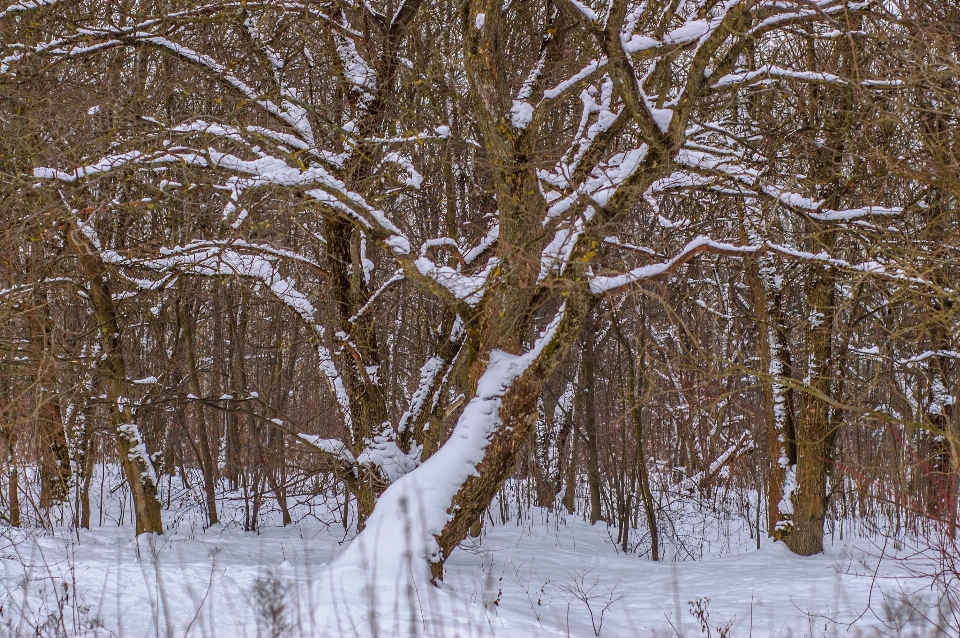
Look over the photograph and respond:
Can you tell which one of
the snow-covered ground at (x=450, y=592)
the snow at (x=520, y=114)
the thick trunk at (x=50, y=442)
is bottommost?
the snow-covered ground at (x=450, y=592)

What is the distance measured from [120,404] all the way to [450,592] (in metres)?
4.99

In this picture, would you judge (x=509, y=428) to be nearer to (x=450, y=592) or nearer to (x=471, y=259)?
(x=450, y=592)

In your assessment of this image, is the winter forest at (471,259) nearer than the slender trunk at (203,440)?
Yes

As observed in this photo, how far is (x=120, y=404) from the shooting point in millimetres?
8086

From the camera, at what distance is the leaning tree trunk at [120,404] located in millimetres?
8164

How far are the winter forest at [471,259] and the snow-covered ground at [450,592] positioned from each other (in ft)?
0.17

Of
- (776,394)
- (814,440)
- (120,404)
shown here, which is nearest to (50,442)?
(120,404)

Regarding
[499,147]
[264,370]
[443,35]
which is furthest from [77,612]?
[264,370]

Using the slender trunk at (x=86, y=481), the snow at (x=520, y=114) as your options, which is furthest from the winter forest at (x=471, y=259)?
the slender trunk at (x=86, y=481)

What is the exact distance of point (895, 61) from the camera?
620cm

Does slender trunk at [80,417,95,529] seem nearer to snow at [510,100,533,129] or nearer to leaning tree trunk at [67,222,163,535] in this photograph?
leaning tree trunk at [67,222,163,535]

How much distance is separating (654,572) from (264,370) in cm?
988

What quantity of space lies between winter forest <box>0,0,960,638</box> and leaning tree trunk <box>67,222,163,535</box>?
59mm

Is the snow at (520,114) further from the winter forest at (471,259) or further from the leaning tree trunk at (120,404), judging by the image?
the leaning tree trunk at (120,404)
